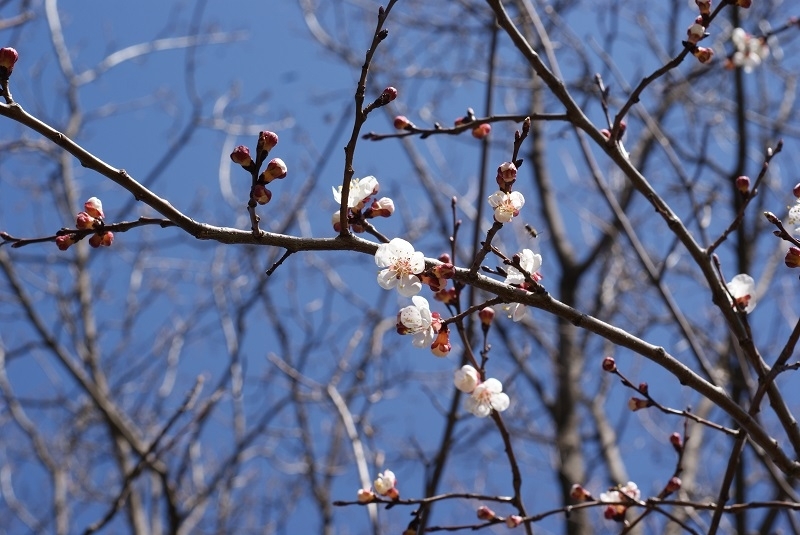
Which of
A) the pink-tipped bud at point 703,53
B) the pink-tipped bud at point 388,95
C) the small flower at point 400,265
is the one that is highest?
the pink-tipped bud at point 703,53

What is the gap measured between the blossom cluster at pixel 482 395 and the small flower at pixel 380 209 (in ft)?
1.50

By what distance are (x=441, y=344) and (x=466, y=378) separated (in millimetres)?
325

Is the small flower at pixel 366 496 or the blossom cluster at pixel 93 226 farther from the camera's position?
the small flower at pixel 366 496

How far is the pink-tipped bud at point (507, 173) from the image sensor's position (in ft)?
3.96

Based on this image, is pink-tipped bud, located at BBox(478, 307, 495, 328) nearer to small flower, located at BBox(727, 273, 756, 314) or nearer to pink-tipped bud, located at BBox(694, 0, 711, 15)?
small flower, located at BBox(727, 273, 756, 314)

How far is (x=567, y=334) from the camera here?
240 inches

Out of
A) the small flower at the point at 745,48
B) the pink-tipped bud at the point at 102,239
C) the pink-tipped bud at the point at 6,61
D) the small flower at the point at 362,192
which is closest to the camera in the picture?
the pink-tipped bud at the point at 6,61

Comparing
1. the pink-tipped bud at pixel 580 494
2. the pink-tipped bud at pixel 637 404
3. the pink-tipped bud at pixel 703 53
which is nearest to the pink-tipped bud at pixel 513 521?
the pink-tipped bud at pixel 580 494

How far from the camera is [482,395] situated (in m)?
1.72

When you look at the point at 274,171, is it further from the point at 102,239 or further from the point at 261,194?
the point at 102,239

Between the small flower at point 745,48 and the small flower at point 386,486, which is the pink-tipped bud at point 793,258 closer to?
the small flower at point 386,486

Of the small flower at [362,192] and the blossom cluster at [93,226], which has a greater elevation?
the small flower at [362,192]

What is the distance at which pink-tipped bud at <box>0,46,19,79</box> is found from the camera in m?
1.18

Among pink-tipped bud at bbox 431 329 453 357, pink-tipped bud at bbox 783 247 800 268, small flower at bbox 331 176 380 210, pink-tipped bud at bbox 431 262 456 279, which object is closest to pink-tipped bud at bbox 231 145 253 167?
small flower at bbox 331 176 380 210
